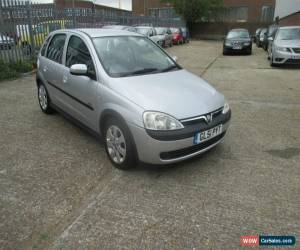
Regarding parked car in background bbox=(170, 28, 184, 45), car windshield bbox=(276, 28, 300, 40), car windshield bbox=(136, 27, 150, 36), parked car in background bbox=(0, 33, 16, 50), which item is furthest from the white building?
parked car in background bbox=(0, 33, 16, 50)

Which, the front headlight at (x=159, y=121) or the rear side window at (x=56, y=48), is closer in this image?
the front headlight at (x=159, y=121)

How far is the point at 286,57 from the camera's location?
10891 mm

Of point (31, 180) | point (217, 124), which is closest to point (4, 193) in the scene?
point (31, 180)

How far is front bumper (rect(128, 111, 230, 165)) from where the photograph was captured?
3.12 m

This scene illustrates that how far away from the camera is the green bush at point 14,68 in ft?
29.7

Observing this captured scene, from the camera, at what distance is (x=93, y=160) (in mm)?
3857

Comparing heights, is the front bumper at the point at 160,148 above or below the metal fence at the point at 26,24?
below

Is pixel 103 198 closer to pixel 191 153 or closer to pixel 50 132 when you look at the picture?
pixel 191 153

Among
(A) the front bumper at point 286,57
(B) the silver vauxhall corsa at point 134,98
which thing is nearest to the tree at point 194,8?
(A) the front bumper at point 286,57

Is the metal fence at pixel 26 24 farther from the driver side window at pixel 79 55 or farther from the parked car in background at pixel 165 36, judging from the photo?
the parked car in background at pixel 165 36

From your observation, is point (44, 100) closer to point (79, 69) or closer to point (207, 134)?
point (79, 69)

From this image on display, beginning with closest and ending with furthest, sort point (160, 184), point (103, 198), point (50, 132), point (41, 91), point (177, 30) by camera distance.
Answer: point (103, 198) < point (160, 184) < point (50, 132) < point (41, 91) < point (177, 30)

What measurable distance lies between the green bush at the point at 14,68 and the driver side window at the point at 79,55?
5497 mm

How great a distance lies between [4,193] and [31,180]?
32 centimetres
